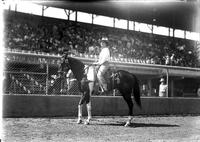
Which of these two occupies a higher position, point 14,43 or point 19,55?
point 14,43

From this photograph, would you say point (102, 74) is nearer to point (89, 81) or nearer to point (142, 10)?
point (89, 81)

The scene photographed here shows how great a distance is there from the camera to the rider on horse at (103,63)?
11.0 metres

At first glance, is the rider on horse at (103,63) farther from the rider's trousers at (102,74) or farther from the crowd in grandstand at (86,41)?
the crowd in grandstand at (86,41)

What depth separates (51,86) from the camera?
12008 millimetres

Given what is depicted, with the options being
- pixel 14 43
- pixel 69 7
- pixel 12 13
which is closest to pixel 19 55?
pixel 14 43

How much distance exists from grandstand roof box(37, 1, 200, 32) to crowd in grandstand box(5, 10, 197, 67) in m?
1.73

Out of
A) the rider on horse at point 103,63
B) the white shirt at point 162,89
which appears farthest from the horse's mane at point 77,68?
the white shirt at point 162,89

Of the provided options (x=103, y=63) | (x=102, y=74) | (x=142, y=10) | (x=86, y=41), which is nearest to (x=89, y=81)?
(x=102, y=74)

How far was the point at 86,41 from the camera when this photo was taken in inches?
1163

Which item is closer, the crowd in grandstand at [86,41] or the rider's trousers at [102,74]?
the rider's trousers at [102,74]

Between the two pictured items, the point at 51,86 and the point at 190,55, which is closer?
the point at 51,86

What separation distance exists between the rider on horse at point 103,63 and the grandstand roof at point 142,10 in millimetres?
16478

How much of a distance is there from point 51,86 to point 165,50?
2399 centimetres

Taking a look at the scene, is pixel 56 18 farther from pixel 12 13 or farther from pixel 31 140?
pixel 31 140
